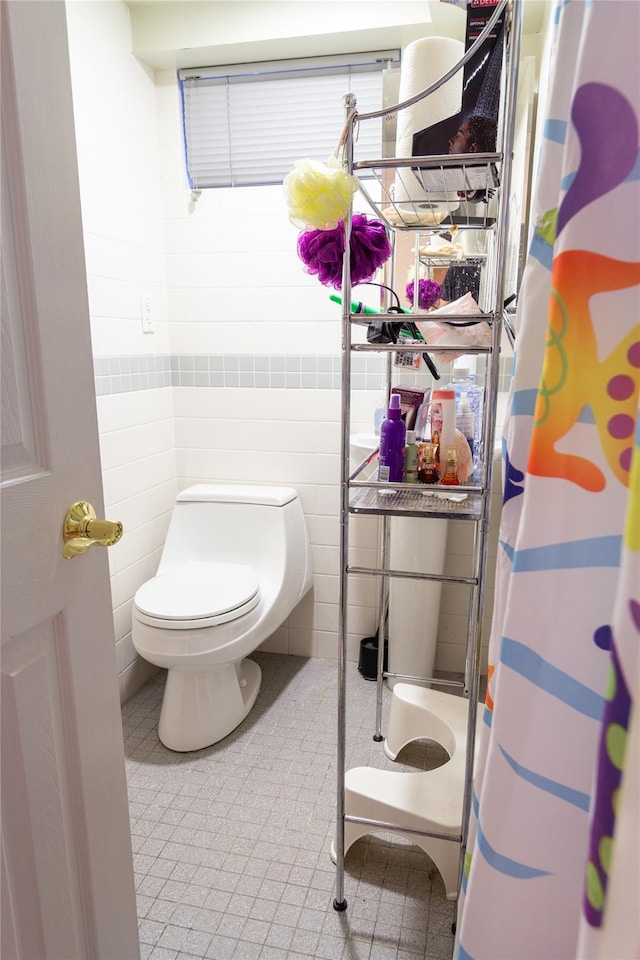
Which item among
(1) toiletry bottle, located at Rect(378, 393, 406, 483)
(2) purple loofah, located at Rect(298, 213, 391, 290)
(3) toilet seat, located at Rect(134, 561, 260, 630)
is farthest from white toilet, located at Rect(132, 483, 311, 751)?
(2) purple loofah, located at Rect(298, 213, 391, 290)

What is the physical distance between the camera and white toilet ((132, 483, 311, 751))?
179 centimetres

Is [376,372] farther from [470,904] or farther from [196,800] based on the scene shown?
[470,904]

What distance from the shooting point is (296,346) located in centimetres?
227

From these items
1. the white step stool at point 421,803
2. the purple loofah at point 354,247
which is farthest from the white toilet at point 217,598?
the purple loofah at point 354,247

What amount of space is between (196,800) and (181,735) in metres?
0.23

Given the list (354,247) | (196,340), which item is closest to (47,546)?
(354,247)

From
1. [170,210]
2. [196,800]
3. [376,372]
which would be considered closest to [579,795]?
[196,800]

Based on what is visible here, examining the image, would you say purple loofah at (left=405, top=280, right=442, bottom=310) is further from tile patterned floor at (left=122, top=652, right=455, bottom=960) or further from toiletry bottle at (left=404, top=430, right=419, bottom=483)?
tile patterned floor at (left=122, top=652, right=455, bottom=960)

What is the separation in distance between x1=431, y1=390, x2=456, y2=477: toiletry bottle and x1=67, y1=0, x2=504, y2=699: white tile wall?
94 cm

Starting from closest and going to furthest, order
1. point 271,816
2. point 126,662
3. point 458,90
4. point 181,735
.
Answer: point 458,90 < point 271,816 < point 181,735 < point 126,662

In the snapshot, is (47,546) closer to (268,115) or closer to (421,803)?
(421,803)

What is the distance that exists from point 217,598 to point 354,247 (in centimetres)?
110

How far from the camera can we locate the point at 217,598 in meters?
1.87

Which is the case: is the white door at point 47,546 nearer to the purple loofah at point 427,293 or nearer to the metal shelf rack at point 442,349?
the metal shelf rack at point 442,349
